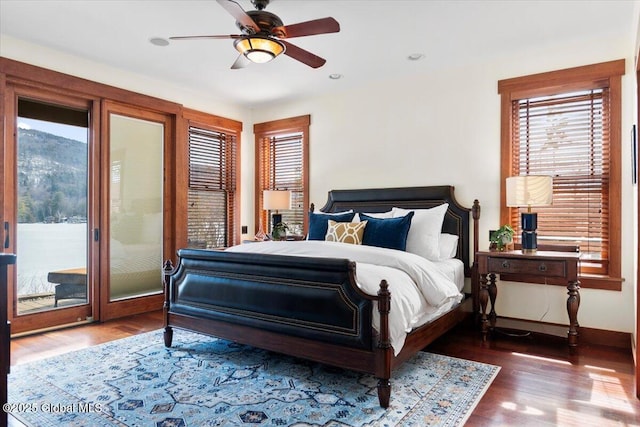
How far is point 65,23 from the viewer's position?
3.42m

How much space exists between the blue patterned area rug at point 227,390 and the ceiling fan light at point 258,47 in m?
2.29

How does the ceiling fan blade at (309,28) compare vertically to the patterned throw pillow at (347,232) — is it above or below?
above

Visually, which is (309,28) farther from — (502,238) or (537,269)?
(537,269)

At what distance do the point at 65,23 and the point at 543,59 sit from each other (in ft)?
14.1

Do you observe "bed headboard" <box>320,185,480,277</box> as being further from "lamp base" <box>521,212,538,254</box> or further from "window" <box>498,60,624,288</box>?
"lamp base" <box>521,212,538,254</box>

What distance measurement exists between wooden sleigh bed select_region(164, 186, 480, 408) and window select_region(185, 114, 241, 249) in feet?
6.81

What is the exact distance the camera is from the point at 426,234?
386 cm

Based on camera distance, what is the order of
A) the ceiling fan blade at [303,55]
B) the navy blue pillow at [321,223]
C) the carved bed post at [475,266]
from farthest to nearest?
the navy blue pillow at [321,223] → the carved bed post at [475,266] → the ceiling fan blade at [303,55]

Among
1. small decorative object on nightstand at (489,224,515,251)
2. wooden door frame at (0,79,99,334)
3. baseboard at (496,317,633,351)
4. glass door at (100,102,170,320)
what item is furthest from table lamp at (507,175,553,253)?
wooden door frame at (0,79,99,334)

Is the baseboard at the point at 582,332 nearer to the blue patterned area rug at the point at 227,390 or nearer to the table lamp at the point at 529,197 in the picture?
the table lamp at the point at 529,197

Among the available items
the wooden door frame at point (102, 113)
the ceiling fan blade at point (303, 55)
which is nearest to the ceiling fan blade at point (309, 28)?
the ceiling fan blade at point (303, 55)

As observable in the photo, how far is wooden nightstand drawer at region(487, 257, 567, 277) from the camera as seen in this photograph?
133 inches

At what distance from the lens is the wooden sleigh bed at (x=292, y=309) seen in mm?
2418

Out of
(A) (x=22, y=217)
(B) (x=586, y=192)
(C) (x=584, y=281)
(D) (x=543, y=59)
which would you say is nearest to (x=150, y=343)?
(A) (x=22, y=217)
